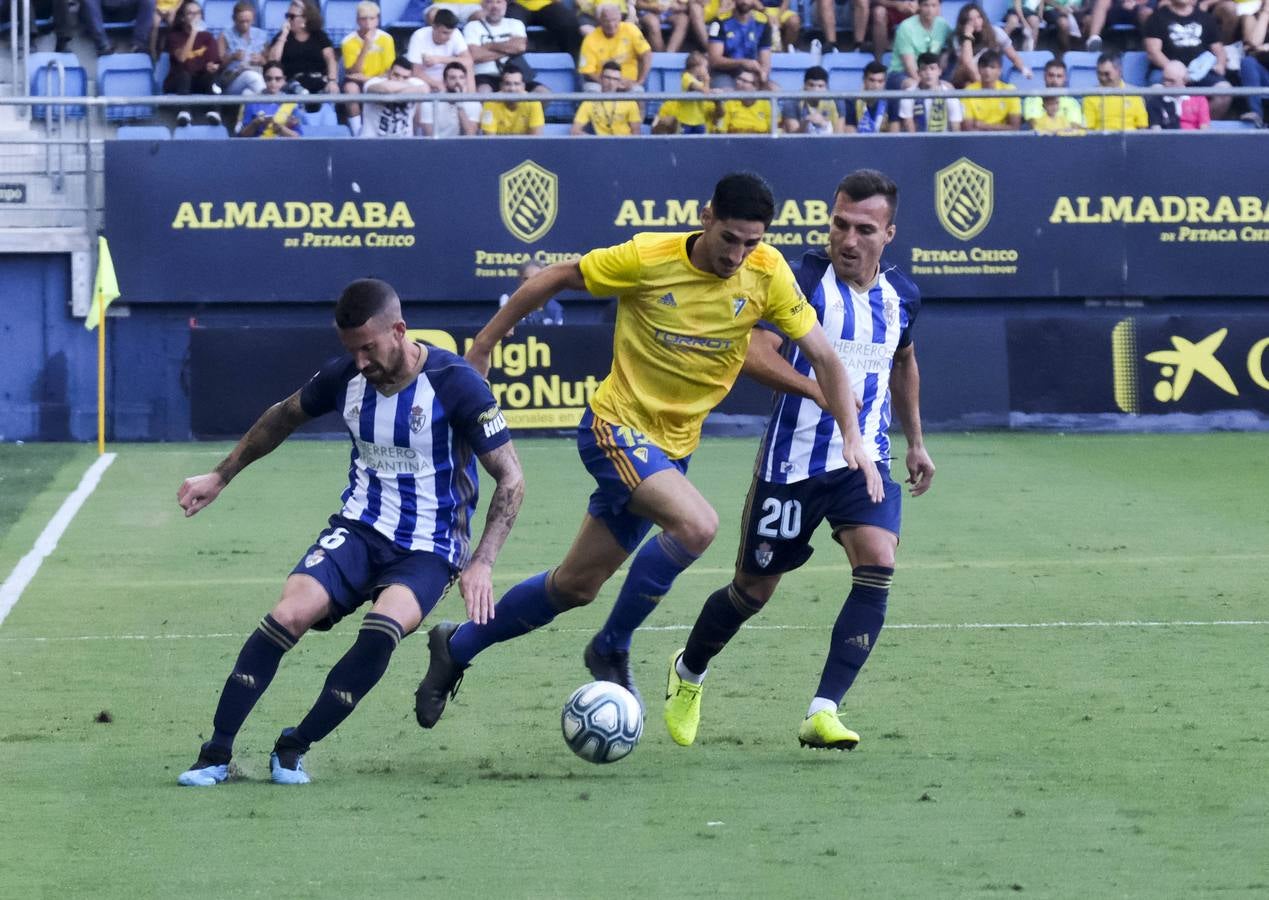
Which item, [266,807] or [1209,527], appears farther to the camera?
[1209,527]

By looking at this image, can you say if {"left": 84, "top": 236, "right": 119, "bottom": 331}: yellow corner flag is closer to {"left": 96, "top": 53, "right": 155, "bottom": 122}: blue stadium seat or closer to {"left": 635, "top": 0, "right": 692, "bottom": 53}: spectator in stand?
{"left": 96, "top": 53, "right": 155, "bottom": 122}: blue stadium seat

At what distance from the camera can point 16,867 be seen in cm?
501

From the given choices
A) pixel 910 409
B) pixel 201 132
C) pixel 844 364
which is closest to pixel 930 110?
pixel 201 132

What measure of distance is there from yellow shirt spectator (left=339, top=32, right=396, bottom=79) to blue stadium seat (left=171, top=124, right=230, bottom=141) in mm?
1545

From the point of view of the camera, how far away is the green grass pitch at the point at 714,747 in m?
4.98

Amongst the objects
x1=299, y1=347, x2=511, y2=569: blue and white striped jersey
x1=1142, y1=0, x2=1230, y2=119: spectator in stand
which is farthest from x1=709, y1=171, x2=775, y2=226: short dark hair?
x1=1142, y1=0, x2=1230, y2=119: spectator in stand

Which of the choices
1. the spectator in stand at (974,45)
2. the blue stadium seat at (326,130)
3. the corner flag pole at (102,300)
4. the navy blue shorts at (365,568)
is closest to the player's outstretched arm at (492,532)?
the navy blue shorts at (365,568)

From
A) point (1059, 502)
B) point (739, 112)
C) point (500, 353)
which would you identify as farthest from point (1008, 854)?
point (739, 112)

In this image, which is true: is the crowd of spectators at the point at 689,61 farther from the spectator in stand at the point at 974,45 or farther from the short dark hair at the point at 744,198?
the short dark hair at the point at 744,198

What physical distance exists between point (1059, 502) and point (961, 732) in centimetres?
781

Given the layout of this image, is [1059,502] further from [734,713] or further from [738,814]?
[738,814]

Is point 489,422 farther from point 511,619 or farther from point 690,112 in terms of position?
point 690,112

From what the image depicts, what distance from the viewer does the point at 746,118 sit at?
2044cm

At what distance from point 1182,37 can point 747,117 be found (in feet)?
17.1
